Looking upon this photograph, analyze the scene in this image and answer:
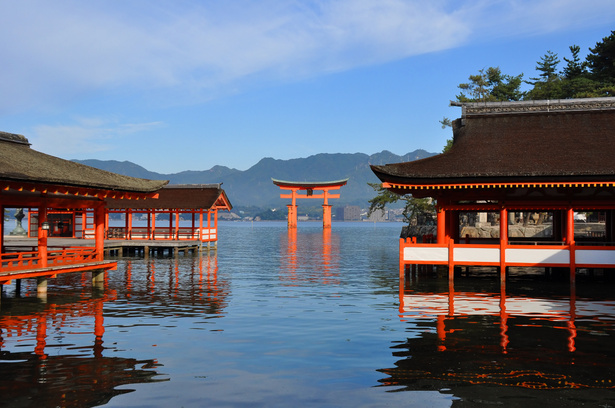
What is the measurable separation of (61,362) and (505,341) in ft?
33.7

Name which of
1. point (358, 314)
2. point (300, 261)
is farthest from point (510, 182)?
point (300, 261)

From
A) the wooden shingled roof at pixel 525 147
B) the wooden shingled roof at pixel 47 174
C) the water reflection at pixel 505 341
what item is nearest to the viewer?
the water reflection at pixel 505 341

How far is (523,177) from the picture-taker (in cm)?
2356

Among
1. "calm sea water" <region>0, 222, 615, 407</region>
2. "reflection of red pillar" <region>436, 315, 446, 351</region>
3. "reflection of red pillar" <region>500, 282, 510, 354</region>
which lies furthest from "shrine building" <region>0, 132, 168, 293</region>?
"reflection of red pillar" <region>500, 282, 510, 354</region>

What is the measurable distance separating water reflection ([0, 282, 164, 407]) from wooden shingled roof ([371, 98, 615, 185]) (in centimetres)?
1403

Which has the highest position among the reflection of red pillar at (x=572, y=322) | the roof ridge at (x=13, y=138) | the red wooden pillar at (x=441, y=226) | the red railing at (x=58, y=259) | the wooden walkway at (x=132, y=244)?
the roof ridge at (x=13, y=138)

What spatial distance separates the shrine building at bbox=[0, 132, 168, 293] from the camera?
20.3 metres

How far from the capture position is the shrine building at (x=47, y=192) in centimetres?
2031

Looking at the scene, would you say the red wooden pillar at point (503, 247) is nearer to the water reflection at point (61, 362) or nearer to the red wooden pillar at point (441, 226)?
the red wooden pillar at point (441, 226)

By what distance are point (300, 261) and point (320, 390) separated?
3359 centimetres


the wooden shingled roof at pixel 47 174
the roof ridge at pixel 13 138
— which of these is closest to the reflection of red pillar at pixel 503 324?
the wooden shingled roof at pixel 47 174

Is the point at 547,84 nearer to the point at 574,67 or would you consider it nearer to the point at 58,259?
the point at 574,67

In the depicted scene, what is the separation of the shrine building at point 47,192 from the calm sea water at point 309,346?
1222 millimetres

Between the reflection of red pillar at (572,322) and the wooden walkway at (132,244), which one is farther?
the wooden walkway at (132,244)
